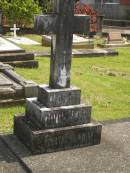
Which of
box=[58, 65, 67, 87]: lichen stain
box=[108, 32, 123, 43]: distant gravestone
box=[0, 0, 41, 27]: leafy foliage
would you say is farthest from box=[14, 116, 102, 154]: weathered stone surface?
box=[0, 0, 41, 27]: leafy foliage

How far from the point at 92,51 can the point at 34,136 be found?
10620mm

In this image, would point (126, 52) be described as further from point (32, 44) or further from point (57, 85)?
point (57, 85)

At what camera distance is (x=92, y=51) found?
16.2 meters

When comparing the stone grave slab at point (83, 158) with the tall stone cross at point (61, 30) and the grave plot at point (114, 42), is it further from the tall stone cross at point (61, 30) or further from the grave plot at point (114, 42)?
the grave plot at point (114, 42)

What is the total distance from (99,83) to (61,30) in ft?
18.6

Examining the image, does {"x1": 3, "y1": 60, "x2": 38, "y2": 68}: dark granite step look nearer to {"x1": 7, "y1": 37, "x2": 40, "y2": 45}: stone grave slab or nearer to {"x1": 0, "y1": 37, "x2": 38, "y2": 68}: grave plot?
{"x1": 0, "y1": 37, "x2": 38, "y2": 68}: grave plot

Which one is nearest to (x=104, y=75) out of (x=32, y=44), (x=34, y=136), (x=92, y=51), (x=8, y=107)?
(x=92, y=51)

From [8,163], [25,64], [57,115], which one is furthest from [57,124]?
[25,64]

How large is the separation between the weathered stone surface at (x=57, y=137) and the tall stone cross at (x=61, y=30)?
70cm

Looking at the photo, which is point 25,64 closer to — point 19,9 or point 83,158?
point 83,158

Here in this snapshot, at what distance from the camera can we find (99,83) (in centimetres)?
1153

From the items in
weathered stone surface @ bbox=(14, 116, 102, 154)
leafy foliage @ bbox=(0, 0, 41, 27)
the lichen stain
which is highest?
leafy foliage @ bbox=(0, 0, 41, 27)

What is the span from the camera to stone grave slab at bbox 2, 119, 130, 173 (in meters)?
5.60

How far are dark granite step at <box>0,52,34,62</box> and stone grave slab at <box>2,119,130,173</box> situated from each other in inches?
247
